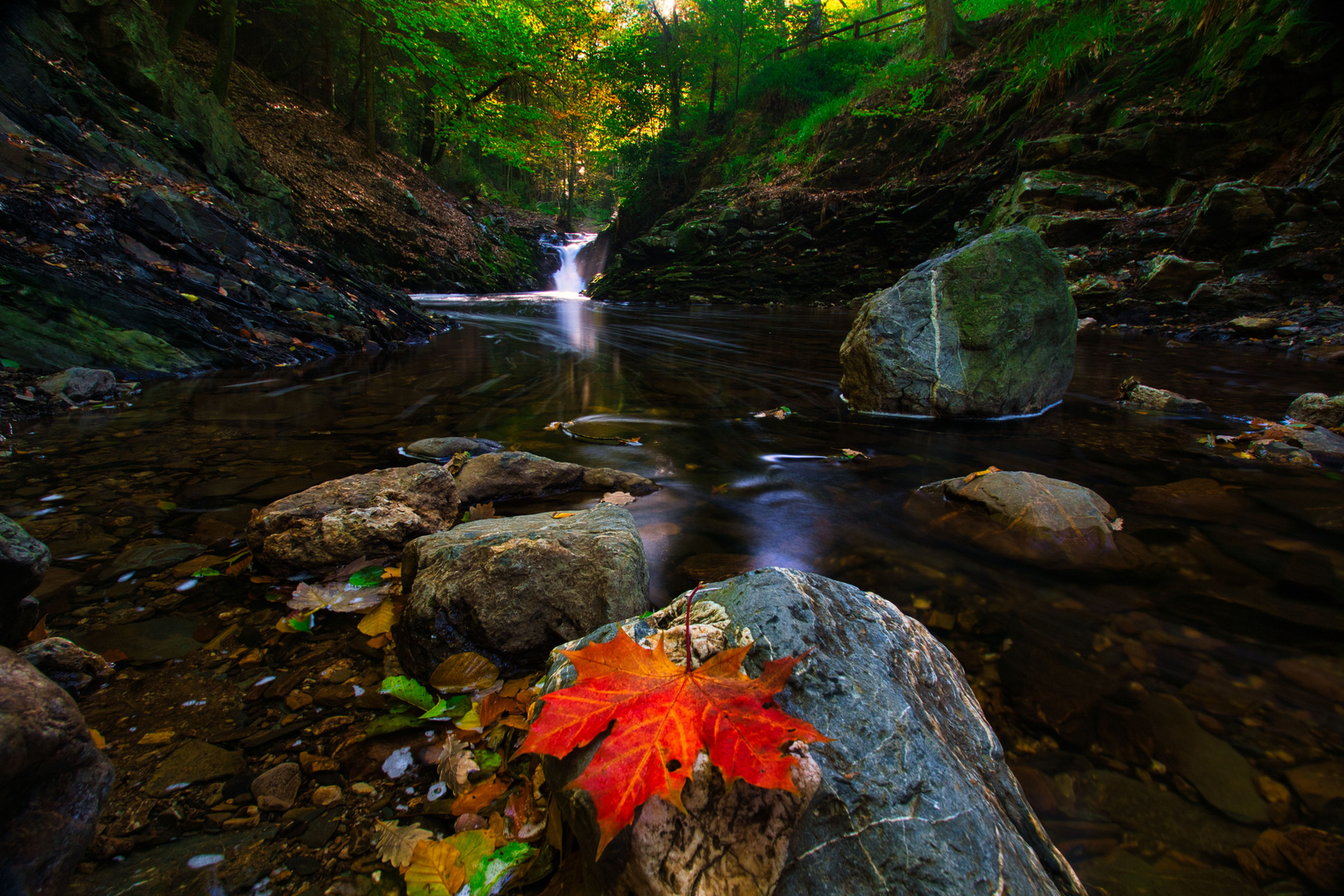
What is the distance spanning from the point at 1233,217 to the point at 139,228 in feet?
→ 57.3

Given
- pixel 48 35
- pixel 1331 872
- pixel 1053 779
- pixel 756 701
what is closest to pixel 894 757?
pixel 756 701

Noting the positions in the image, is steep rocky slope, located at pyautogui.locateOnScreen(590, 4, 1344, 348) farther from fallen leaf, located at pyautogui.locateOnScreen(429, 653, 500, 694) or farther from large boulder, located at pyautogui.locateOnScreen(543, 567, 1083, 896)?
fallen leaf, located at pyautogui.locateOnScreen(429, 653, 500, 694)

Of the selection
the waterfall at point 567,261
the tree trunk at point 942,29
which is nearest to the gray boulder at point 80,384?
the waterfall at point 567,261

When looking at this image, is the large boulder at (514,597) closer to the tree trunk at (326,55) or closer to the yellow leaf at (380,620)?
the yellow leaf at (380,620)

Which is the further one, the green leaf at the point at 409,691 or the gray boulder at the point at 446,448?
the gray boulder at the point at 446,448

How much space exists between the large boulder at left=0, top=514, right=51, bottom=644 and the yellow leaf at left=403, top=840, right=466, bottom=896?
4.58 ft

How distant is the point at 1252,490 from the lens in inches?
131

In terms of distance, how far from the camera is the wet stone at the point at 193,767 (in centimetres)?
135

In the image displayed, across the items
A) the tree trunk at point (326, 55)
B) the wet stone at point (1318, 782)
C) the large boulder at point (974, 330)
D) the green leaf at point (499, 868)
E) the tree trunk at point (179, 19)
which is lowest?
the wet stone at point (1318, 782)

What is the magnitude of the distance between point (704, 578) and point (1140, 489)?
2.88 metres

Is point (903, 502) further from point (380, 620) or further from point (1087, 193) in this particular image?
point (1087, 193)

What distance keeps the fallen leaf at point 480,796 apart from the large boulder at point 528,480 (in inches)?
74.3

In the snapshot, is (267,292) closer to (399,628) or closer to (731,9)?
(399,628)

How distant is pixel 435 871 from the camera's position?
115cm
